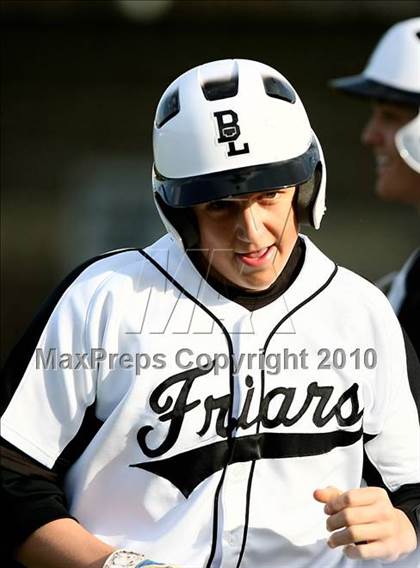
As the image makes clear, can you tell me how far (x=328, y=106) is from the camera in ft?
39.6

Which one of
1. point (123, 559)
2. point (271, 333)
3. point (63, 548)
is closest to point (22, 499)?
point (63, 548)

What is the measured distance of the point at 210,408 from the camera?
2686 mm

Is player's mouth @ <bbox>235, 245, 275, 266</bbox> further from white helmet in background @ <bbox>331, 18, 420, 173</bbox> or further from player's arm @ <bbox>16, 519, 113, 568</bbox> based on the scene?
white helmet in background @ <bbox>331, 18, 420, 173</bbox>

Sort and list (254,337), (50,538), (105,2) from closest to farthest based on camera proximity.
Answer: (50,538) < (254,337) < (105,2)

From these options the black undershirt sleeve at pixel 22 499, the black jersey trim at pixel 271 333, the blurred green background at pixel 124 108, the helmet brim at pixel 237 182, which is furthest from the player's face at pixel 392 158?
the blurred green background at pixel 124 108

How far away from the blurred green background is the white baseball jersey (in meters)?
8.61

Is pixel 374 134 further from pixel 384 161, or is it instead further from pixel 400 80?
pixel 400 80

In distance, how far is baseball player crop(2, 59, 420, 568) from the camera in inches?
102

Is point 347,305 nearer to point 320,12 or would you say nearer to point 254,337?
point 254,337

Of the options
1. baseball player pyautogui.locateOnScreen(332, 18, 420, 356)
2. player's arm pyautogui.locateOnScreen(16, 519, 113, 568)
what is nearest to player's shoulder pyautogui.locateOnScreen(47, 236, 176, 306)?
player's arm pyautogui.locateOnScreen(16, 519, 113, 568)

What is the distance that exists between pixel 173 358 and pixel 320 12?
939cm

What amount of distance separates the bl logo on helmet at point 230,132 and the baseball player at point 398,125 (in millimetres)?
1846

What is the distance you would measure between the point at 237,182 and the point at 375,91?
2638 millimetres

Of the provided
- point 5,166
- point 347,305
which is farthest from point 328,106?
point 347,305
